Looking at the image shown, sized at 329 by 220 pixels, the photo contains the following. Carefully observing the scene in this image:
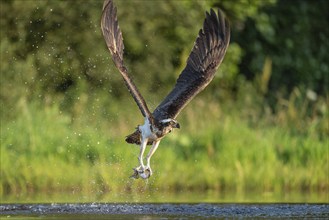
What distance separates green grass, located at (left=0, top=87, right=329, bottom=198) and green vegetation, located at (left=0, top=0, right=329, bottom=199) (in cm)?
2

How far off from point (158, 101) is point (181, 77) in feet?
21.7

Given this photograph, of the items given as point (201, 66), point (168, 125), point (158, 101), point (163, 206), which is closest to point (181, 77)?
point (201, 66)

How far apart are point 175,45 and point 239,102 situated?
1.45 meters

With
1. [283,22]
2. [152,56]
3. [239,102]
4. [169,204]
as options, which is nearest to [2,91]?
A: [152,56]

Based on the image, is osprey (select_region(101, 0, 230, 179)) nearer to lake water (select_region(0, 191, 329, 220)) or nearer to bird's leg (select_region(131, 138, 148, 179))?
bird's leg (select_region(131, 138, 148, 179))

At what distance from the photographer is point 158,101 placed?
20.5 m

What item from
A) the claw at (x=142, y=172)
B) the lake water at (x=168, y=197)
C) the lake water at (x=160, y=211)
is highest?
the lake water at (x=168, y=197)

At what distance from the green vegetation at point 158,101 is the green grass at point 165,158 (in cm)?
2

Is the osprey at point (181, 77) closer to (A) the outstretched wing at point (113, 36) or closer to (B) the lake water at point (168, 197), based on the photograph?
(A) the outstretched wing at point (113, 36)

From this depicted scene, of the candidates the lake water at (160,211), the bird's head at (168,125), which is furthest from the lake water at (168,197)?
the bird's head at (168,125)

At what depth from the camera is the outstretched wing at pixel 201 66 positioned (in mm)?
13492

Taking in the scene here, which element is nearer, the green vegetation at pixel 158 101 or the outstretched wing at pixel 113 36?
the outstretched wing at pixel 113 36

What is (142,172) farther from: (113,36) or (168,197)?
(168,197)

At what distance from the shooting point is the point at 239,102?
21.7m
